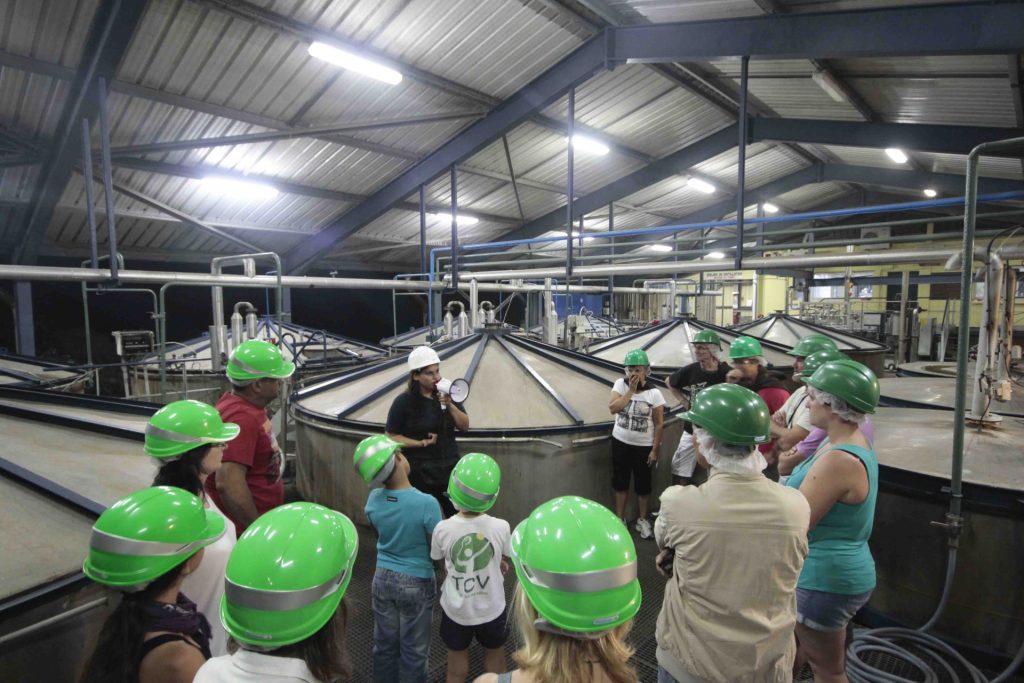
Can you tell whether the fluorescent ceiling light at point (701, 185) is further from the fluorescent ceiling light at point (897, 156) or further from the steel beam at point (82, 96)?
the steel beam at point (82, 96)

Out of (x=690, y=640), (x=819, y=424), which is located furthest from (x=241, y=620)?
(x=819, y=424)

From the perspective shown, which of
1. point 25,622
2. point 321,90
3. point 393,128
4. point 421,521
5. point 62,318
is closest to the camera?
point 25,622

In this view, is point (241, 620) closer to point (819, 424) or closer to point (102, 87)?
point (819, 424)

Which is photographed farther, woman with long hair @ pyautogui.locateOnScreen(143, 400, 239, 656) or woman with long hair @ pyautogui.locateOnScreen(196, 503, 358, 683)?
woman with long hair @ pyautogui.locateOnScreen(143, 400, 239, 656)

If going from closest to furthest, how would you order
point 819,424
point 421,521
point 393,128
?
point 819,424
point 421,521
point 393,128

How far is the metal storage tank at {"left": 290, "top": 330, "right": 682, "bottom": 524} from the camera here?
4559 mm

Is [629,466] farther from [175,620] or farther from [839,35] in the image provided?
[839,35]

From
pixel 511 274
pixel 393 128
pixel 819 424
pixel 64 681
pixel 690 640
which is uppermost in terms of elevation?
pixel 393 128

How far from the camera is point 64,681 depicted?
1.82m

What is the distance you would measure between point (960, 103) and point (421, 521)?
9163 mm

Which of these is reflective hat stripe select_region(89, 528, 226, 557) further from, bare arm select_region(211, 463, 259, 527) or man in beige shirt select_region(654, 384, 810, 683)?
man in beige shirt select_region(654, 384, 810, 683)

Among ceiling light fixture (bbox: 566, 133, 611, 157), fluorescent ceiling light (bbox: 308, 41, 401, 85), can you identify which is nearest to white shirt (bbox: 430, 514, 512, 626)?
fluorescent ceiling light (bbox: 308, 41, 401, 85)

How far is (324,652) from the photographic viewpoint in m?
1.22

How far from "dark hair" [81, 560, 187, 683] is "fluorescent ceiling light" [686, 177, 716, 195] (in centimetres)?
1529
